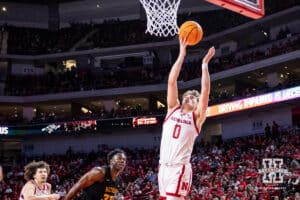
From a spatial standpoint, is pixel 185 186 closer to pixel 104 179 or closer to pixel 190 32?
pixel 104 179

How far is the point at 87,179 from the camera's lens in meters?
4.96

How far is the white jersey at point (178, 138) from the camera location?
15.4 feet

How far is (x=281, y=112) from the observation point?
86.3ft

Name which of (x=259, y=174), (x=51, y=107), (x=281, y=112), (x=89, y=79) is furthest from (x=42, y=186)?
(x=51, y=107)

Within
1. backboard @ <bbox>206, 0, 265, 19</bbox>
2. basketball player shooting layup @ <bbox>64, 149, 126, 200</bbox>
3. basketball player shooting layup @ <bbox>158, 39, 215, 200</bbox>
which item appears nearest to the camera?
basketball player shooting layup @ <bbox>158, 39, 215, 200</bbox>

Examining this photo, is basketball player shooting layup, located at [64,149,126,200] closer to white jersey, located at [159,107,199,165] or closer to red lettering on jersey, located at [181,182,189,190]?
white jersey, located at [159,107,199,165]

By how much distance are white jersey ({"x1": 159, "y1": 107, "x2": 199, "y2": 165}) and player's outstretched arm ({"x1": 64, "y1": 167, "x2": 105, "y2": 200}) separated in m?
0.71

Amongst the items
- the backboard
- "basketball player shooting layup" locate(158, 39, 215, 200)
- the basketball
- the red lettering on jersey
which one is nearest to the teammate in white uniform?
"basketball player shooting layup" locate(158, 39, 215, 200)

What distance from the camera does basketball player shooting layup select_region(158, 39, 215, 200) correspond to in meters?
4.66

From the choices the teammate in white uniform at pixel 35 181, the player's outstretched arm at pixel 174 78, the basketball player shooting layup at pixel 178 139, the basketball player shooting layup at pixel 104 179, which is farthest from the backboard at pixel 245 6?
the teammate in white uniform at pixel 35 181

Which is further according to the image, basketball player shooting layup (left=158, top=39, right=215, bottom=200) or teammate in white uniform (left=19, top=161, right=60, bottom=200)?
teammate in white uniform (left=19, top=161, right=60, bottom=200)

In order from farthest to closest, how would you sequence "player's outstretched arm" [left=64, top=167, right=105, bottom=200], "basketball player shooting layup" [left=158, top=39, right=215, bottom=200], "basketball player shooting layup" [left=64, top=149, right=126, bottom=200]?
"basketball player shooting layup" [left=64, top=149, right=126, bottom=200] < "player's outstretched arm" [left=64, top=167, right=105, bottom=200] < "basketball player shooting layup" [left=158, top=39, right=215, bottom=200]

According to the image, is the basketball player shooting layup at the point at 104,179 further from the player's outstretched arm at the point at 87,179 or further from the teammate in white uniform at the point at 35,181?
the teammate in white uniform at the point at 35,181

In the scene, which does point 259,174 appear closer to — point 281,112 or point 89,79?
point 281,112
